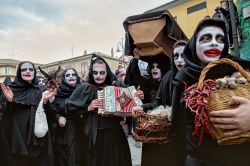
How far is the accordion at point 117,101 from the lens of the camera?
13.8 feet

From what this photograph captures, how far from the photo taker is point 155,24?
4.00 metres

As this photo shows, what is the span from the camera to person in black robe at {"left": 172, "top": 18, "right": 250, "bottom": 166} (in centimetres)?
203

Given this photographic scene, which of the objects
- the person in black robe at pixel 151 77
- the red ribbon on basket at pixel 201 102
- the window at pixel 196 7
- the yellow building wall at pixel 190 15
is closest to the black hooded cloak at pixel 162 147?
the person in black robe at pixel 151 77

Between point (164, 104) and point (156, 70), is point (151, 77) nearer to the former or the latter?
point (156, 70)

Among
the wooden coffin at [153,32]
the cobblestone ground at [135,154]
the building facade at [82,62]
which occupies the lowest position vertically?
the cobblestone ground at [135,154]

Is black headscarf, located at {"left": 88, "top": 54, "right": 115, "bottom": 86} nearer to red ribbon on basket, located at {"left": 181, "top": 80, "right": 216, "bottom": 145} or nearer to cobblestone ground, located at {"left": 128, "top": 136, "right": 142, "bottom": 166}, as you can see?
cobblestone ground, located at {"left": 128, "top": 136, "right": 142, "bottom": 166}

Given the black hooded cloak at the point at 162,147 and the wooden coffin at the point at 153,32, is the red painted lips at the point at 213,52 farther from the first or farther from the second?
the wooden coffin at the point at 153,32

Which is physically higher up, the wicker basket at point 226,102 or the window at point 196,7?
the window at point 196,7

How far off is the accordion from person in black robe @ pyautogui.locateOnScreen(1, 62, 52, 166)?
1547mm

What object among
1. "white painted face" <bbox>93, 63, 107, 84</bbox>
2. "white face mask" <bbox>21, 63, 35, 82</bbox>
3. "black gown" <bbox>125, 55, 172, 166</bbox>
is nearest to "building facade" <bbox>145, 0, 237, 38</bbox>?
"black gown" <bbox>125, 55, 172, 166</bbox>

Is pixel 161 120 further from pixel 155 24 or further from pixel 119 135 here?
pixel 119 135

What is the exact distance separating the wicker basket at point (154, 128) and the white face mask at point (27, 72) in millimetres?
3082

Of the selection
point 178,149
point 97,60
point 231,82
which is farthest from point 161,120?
point 97,60

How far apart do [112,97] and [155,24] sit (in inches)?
45.8
